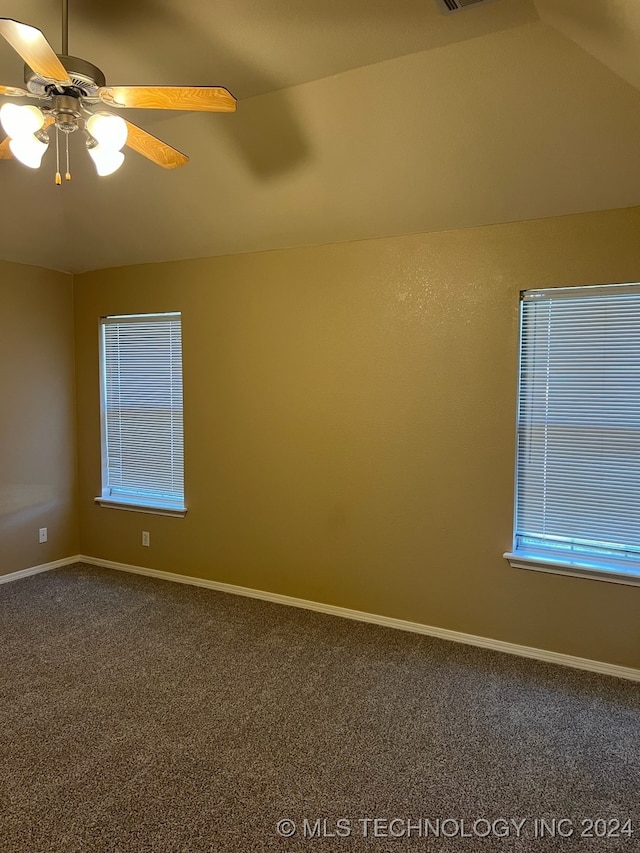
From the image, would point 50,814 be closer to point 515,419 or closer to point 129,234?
point 515,419

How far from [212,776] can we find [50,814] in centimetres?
59

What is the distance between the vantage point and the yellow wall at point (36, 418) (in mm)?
4434

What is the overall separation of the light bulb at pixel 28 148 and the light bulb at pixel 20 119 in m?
0.03

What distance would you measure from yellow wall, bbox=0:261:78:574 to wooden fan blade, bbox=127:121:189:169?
270 centimetres

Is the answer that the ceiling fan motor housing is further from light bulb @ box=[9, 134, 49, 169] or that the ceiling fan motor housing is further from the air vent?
the air vent

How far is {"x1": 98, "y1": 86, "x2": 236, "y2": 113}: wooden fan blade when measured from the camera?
182cm

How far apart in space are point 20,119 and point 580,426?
2.89 m

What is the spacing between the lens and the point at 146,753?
7.95 feet

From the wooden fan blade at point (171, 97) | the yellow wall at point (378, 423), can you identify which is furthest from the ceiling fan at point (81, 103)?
the yellow wall at point (378, 423)

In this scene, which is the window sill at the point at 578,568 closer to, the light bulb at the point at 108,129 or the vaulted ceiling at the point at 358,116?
the vaulted ceiling at the point at 358,116

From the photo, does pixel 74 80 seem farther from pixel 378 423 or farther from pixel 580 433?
pixel 580 433

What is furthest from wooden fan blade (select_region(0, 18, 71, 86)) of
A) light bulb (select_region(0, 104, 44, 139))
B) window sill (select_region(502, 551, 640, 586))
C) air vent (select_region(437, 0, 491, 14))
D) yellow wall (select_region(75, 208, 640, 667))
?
window sill (select_region(502, 551, 640, 586))

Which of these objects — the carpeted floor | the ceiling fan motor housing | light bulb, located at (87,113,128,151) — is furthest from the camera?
the carpeted floor

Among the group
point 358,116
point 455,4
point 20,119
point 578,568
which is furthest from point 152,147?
point 578,568
